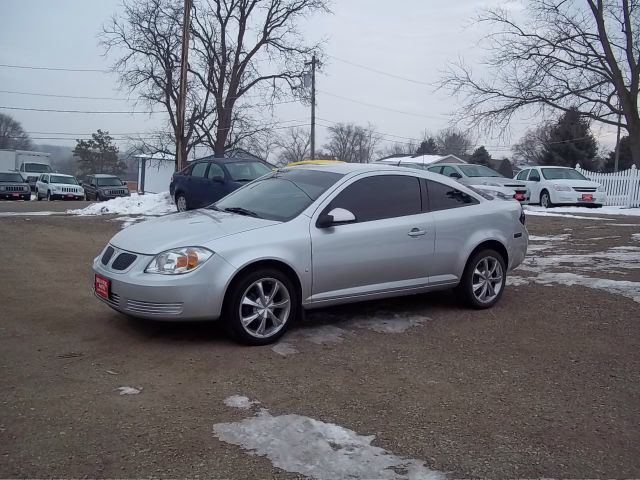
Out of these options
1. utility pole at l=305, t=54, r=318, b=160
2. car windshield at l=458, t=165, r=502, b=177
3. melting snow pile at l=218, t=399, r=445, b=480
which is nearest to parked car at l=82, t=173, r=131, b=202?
utility pole at l=305, t=54, r=318, b=160

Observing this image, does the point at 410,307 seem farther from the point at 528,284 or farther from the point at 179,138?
the point at 179,138

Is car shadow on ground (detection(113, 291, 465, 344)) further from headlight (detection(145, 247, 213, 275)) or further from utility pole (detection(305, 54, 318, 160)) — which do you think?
utility pole (detection(305, 54, 318, 160))

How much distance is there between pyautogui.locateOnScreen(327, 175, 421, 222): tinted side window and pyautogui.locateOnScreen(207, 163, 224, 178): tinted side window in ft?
29.3

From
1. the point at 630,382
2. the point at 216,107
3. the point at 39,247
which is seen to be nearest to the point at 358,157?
the point at 216,107

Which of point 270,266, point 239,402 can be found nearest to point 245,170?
point 270,266

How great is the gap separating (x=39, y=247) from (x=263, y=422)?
314 inches

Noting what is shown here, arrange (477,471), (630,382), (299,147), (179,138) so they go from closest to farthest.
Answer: (477,471) < (630,382) < (179,138) < (299,147)

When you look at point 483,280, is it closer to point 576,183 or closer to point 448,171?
point 448,171

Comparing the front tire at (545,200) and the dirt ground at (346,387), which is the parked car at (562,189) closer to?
the front tire at (545,200)

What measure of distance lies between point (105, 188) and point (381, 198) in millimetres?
31988

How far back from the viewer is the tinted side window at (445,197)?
6.21 m

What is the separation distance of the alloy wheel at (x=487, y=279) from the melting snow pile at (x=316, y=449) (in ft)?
10.6

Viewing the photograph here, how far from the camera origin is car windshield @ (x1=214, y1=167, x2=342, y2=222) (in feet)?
18.2

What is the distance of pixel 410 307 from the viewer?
21.2ft
